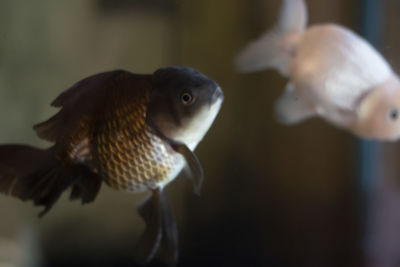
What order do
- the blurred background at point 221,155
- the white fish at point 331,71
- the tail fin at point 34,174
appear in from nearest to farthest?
the tail fin at point 34,174 < the blurred background at point 221,155 < the white fish at point 331,71

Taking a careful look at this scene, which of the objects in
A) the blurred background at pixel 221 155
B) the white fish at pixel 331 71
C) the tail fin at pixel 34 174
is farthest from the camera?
the white fish at pixel 331 71

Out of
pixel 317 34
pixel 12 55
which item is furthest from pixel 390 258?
pixel 12 55

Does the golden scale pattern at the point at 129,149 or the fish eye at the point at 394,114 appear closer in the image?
the golden scale pattern at the point at 129,149

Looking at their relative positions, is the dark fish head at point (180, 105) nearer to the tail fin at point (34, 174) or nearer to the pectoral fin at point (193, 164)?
the pectoral fin at point (193, 164)

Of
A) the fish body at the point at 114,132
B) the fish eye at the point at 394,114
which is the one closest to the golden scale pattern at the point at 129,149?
the fish body at the point at 114,132

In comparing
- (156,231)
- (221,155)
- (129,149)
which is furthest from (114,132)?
(221,155)

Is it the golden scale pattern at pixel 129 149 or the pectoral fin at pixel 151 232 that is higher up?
the golden scale pattern at pixel 129 149

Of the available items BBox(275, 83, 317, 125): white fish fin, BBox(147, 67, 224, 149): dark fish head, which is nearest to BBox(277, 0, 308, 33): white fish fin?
BBox(275, 83, 317, 125): white fish fin

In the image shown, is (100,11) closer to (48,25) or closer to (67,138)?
(48,25)
